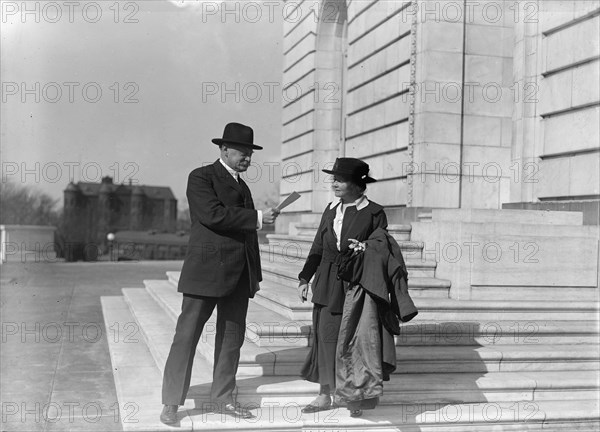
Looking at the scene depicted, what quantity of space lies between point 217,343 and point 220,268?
674 mm

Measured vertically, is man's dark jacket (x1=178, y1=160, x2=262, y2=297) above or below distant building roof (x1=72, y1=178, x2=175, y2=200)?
below

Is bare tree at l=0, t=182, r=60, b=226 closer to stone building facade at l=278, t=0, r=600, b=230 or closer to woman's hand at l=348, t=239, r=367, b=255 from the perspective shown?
Result: stone building facade at l=278, t=0, r=600, b=230

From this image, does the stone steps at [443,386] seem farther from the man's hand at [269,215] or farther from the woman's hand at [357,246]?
the man's hand at [269,215]

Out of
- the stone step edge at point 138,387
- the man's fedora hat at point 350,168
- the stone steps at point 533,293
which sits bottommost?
the stone step edge at point 138,387

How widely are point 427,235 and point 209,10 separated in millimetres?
4758

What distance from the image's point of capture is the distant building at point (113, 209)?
348 feet

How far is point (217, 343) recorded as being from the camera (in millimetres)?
5246

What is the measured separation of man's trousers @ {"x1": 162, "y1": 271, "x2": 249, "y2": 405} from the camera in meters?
4.95

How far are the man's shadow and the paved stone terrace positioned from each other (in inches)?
44.0

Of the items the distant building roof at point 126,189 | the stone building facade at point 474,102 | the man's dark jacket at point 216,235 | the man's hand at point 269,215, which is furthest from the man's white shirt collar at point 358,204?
the distant building roof at point 126,189

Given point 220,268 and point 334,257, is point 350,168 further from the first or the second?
point 220,268

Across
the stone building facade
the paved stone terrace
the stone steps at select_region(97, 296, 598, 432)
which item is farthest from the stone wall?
the paved stone terrace

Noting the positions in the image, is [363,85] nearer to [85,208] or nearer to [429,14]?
[429,14]

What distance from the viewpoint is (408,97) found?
1129 cm
